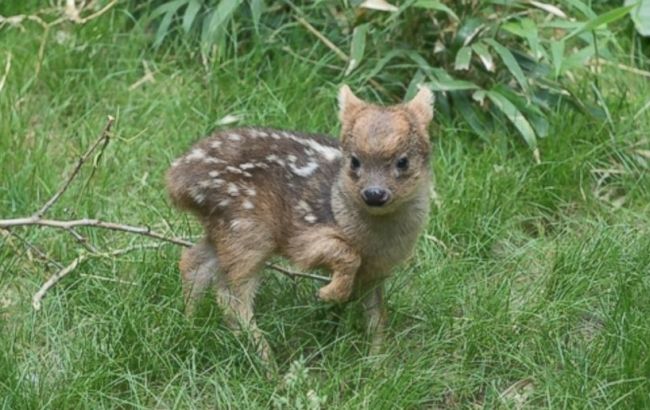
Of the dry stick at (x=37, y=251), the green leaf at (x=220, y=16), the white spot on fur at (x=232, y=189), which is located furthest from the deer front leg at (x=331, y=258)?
the green leaf at (x=220, y=16)

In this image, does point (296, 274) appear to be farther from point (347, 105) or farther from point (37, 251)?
point (37, 251)

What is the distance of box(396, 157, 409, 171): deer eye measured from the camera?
4973mm

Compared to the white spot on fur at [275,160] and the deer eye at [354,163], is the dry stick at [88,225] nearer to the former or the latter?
the white spot on fur at [275,160]

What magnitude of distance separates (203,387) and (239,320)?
29 centimetres

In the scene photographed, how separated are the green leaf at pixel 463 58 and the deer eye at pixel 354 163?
151 cm

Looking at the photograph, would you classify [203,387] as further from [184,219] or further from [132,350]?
[184,219]

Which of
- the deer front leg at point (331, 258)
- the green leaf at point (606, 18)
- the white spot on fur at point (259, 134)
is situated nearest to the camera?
the deer front leg at point (331, 258)

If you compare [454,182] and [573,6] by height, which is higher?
[573,6]

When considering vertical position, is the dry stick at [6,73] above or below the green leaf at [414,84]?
above

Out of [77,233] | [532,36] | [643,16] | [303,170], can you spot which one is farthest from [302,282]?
[643,16]

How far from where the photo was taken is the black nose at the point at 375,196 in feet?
16.1

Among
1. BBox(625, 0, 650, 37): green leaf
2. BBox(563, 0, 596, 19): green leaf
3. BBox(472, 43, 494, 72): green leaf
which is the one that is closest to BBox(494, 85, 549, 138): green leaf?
BBox(472, 43, 494, 72): green leaf

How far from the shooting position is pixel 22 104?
21.4 ft

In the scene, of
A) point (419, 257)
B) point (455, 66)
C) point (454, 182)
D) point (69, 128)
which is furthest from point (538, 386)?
point (69, 128)
